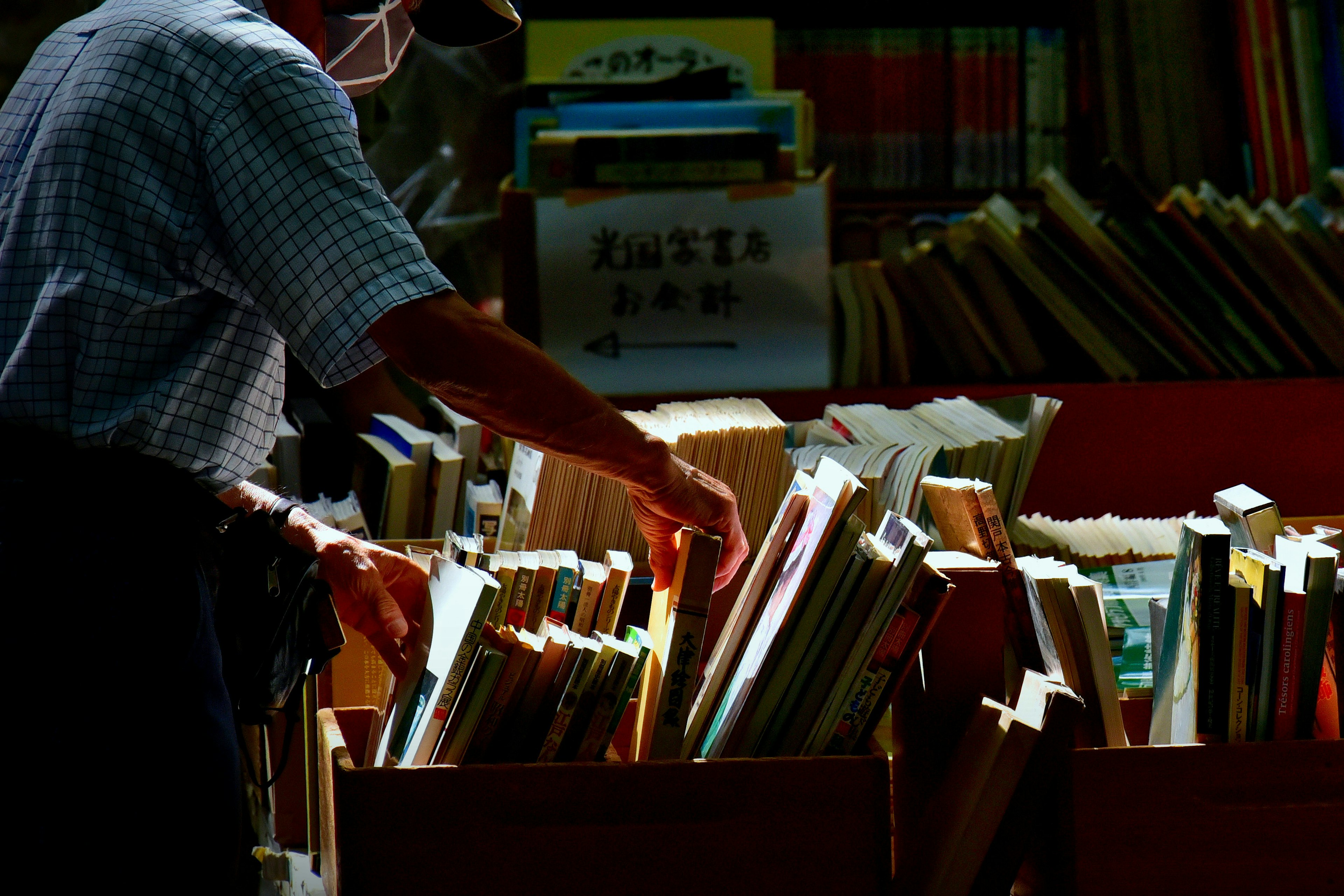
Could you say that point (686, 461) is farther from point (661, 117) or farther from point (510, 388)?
point (661, 117)

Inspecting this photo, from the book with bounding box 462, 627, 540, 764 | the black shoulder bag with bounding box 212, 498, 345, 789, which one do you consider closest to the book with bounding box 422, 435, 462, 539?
the black shoulder bag with bounding box 212, 498, 345, 789

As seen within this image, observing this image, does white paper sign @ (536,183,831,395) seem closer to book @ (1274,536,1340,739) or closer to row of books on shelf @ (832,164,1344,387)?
row of books on shelf @ (832,164,1344,387)

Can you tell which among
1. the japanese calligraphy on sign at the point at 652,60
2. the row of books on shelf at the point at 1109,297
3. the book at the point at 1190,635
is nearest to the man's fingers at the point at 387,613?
the book at the point at 1190,635

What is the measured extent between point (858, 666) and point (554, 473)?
0.57 meters

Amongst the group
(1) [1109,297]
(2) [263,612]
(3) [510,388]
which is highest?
(3) [510,388]

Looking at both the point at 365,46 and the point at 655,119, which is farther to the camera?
the point at 655,119

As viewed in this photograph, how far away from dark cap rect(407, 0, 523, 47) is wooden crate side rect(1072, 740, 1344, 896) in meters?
0.92

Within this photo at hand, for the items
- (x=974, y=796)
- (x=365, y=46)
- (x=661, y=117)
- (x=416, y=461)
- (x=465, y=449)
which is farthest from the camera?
(x=661, y=117)

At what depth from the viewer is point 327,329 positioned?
0.88 metres

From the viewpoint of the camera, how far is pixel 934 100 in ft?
9.87

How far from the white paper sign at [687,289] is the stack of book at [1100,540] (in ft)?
1.43

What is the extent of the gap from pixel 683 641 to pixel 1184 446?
1.24 metres

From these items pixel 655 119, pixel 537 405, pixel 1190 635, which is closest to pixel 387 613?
pixel 537 405

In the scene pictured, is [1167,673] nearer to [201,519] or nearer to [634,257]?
[201,519]
